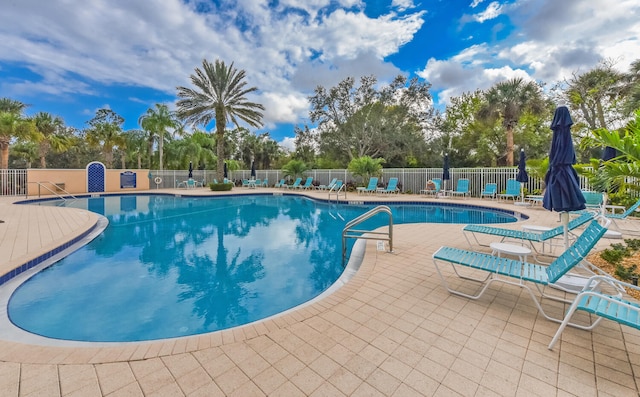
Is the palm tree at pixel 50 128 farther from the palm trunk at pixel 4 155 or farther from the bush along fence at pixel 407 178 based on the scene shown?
the bush along fence at pixel 407 178

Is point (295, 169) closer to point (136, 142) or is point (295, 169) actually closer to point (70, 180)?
point (70, 180)

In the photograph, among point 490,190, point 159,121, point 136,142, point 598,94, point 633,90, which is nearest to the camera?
point 633,90

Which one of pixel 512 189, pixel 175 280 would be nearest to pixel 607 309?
pixel 175 280

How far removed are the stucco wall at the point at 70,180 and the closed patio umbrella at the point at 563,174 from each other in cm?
2145

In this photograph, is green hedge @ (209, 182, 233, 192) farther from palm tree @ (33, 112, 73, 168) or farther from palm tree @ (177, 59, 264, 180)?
palm tree @ (33, 112, 73, 168)

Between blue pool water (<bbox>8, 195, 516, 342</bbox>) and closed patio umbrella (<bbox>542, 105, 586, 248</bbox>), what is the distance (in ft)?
10.5

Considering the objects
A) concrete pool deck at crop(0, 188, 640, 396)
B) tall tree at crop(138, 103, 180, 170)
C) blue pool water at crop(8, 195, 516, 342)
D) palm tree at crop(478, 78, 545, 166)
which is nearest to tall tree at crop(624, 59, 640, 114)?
palm tree at crop(478, 78, 545, 166)

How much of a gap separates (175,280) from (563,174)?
570 cm

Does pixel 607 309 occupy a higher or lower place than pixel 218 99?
lower

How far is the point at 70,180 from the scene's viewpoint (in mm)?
18062

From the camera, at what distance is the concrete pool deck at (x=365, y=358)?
1.73 m

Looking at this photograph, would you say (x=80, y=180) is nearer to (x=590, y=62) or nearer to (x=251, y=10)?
(x=251, y=10)

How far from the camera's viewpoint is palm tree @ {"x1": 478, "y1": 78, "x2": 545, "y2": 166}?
56.3 ft

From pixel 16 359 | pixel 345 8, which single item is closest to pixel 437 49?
pixel 345 8
